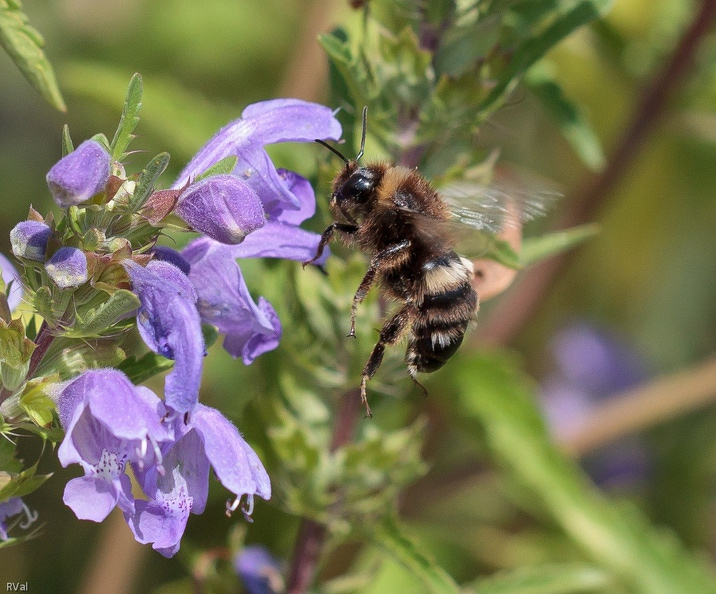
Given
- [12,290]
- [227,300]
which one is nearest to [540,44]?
[227,300]

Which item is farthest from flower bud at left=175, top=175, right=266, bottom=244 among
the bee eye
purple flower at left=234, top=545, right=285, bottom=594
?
purple flower at left=234, top=545, right=285, bottom=594

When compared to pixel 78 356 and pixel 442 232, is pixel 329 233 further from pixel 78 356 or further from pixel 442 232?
pixel 78 356

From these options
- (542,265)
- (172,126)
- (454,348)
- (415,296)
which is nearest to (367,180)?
(415,296)

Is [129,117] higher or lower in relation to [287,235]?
higher

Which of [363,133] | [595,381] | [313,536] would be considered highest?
[363,133]

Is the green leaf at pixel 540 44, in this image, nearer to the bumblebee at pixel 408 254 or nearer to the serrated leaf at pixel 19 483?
the bumblebee at pixel 408 254

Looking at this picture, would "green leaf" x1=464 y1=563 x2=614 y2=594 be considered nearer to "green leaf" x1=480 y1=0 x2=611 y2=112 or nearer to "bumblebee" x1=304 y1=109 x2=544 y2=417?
"bumblebee" x1=304 y1=109 x2=544 y2=417

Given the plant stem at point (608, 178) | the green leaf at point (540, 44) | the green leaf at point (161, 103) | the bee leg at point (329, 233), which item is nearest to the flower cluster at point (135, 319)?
the bee leg at point (329, 233)
